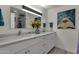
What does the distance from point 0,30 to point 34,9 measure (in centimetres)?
176

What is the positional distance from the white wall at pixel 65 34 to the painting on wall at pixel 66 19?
0.13 meters

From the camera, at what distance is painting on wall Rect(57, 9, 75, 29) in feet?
11.5

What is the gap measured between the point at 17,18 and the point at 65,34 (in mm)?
2124

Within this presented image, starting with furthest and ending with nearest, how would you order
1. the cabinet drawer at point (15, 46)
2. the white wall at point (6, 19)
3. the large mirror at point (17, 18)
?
the large mirror at point (17, 18), the white wall at point (6, 19), the cabinet drawer at point (15, 46)

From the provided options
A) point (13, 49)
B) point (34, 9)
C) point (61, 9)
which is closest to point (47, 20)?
point (61, 9)

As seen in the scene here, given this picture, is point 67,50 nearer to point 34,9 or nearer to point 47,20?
point 47,20

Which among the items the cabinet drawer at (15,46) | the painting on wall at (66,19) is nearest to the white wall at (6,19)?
the cabinet drawer at (15,46)

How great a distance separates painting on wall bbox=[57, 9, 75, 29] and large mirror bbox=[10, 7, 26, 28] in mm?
1697

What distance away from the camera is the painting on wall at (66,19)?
351 cm

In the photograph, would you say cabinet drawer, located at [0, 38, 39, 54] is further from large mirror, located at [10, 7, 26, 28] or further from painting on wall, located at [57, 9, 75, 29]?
painting on wall, located at [57, 9, 75, 29]

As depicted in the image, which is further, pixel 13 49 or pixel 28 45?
pixel 28 45

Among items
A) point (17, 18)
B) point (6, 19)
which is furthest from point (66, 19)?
point (6, 19)

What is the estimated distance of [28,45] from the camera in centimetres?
178

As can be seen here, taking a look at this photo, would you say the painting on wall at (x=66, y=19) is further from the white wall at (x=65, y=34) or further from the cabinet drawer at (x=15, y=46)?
the cabinet drawer at (x=15, y=46)
